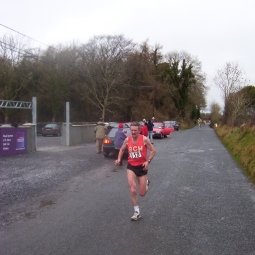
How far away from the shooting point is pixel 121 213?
5.82 meters

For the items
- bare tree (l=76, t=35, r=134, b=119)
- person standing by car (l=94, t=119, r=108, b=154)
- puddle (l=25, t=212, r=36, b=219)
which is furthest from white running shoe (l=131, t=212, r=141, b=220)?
bare tree (l=76, t=35, r=134, b=119)

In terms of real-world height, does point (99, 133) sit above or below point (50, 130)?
above

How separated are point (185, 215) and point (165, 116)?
52683 millimetres

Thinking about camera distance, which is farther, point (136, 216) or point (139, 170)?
point (139, 170)

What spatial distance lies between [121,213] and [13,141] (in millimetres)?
10049

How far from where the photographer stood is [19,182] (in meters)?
8.75

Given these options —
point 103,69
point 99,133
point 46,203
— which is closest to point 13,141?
point 99,133

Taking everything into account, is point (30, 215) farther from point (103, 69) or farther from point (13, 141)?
point (103, 69)

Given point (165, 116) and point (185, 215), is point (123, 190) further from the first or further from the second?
point (165, 116)

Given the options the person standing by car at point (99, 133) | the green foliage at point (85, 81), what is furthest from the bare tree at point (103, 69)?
the person standing by car at point (99, 133)

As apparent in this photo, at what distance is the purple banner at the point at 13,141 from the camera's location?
13.9 meters

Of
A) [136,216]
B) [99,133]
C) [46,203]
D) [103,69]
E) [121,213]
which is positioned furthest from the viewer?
[103,69]

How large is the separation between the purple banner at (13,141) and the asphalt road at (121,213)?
128 inches

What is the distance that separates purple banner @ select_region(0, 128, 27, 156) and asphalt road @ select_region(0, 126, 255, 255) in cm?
324
